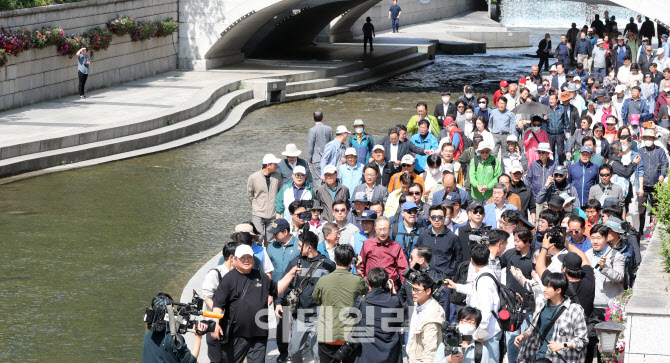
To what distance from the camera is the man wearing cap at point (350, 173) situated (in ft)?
40.9

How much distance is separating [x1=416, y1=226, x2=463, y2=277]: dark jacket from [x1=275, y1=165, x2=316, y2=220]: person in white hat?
269 centimetres

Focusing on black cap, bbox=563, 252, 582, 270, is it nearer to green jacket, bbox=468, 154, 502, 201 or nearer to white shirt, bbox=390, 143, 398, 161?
green jacket, bbox=468, 154, 502, 201

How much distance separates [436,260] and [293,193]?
9.46 feet

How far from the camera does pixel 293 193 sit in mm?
11492

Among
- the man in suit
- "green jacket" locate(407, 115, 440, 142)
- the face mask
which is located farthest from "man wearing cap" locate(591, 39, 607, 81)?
the face mask

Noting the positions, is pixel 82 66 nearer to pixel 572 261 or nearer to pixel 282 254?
pixel 282 254

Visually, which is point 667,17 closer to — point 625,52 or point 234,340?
point 625,52

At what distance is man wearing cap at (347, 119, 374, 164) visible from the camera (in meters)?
14.1

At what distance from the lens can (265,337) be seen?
8039mm

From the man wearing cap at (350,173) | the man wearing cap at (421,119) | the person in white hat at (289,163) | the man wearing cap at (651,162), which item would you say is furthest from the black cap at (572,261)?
the man wearing cap at (421,119)

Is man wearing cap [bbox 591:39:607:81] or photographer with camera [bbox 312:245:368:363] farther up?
man wearing cap [bbox 591:39:607:81]

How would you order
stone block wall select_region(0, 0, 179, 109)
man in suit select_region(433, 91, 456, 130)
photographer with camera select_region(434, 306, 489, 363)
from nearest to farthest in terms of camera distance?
photographer with camera select_region(434, 306, 489, 363), man in suit select_region(433, 91, 456, 130), stone block wall select_region(0, 0, 179, 109)

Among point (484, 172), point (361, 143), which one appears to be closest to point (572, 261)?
point (484, 172)

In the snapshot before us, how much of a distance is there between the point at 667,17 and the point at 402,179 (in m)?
14.0
